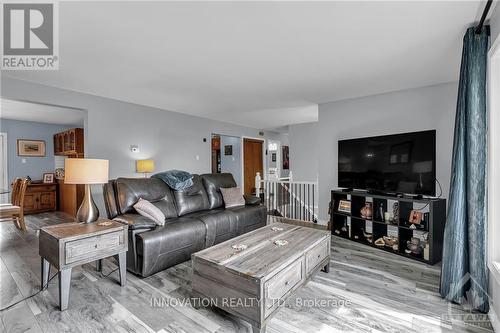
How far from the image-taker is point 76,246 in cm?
195

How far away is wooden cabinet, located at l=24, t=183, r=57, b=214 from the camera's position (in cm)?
560

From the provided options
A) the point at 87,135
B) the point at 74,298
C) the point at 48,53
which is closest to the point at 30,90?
the point at 87,135

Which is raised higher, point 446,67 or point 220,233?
point 446,67

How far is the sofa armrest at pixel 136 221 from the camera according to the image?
244 centimetres

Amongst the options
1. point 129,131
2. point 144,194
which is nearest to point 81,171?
point 144,194

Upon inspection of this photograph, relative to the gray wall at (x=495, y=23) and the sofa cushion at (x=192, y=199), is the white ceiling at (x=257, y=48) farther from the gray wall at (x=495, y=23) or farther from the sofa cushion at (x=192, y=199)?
the sofa cushion at (x=192, y=199)

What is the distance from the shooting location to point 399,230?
10.2ft

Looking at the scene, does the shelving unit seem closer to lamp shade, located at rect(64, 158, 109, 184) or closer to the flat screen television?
the flat screen television

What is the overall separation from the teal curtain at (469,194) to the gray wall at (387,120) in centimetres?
161

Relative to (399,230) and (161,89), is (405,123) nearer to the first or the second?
(399,230)

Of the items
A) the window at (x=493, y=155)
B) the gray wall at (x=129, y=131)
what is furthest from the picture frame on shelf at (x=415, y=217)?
the gray wall at (x=129, y=131)

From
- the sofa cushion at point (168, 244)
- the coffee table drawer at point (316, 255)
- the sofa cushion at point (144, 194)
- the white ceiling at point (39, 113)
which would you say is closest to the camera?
the coffee table drawer at point (316, 255)

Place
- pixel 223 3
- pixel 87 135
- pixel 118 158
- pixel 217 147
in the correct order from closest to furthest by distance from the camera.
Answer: pixel 223 3
pixel 87 135
pixel 118 158
pixel 217 147

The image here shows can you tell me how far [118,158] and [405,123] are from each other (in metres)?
4.83
